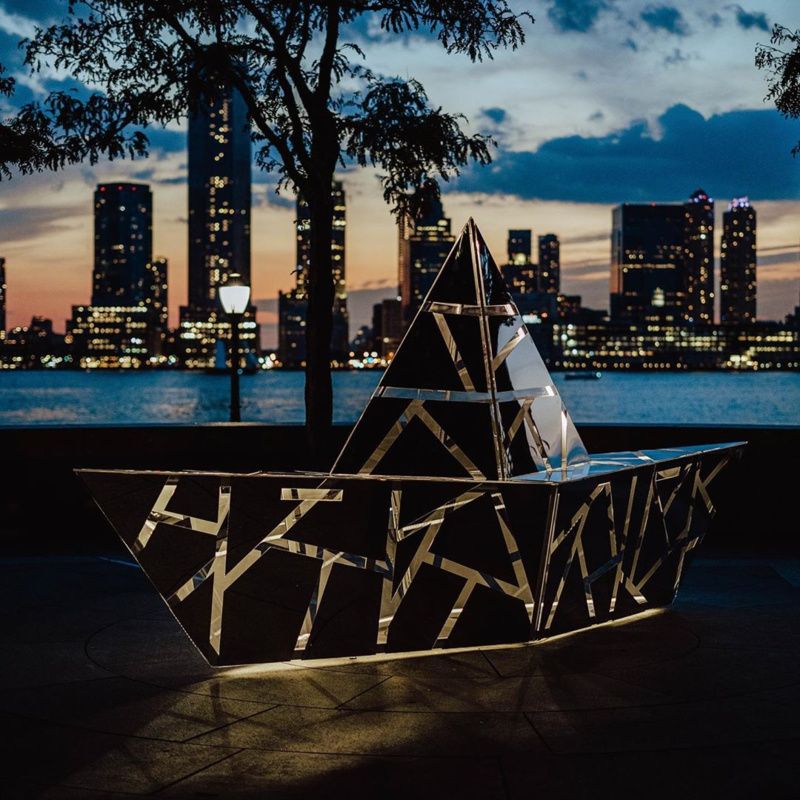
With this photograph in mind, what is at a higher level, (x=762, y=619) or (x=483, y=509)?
(x=483, y=509)

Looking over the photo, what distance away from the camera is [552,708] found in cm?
566

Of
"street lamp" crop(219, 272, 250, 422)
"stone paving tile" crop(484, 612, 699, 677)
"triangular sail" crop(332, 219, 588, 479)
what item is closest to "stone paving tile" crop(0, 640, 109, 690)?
"triangular sail" crop(332, 219, 588, 479)

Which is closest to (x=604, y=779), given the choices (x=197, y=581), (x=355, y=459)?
(x=197, y=581)

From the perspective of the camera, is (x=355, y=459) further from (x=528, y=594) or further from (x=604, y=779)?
(x=604, y=779)

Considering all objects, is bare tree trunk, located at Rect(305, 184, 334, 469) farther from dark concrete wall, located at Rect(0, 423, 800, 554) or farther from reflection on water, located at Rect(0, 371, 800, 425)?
reflection on water, located at Rect(0, 371, 800, 425)

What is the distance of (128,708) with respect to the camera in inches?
Result: 223

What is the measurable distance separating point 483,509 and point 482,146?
20.6 ft

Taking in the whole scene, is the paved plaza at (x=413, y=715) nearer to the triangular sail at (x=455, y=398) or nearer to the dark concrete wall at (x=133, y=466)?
the triangular sail at (x=455, y=398)

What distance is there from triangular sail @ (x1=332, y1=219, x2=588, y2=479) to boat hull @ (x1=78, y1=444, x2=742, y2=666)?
1.81ft

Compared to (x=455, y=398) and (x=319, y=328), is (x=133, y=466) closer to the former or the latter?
(x=319, y=328)

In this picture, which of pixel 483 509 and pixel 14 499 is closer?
pixel 483 509

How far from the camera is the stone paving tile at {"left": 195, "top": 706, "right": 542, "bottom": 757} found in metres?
5.06

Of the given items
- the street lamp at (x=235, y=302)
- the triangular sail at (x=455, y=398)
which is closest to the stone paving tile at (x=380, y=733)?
the triangular sail at (x=455, y=398)

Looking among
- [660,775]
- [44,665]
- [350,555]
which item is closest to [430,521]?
[350,555]
